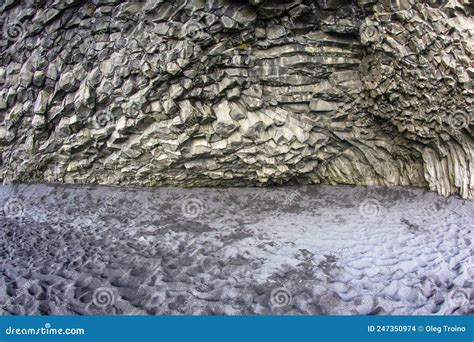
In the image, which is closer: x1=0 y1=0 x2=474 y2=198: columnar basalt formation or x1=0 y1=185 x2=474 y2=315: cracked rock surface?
x1=0 y1=185 x2=474 y2=315: cracked rock surface

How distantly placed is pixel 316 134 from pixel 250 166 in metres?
1.17

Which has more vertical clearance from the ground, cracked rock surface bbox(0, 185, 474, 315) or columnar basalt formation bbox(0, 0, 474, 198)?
columnar basalt formation bbox(0, 0, 474, 198)

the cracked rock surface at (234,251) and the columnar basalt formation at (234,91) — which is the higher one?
the columnar basalt formation at (234,91)

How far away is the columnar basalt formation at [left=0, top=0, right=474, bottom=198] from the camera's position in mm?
3887

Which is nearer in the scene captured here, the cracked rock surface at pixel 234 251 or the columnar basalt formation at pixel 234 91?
the cracked rock surface at pixel 234 251

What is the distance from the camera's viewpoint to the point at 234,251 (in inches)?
135

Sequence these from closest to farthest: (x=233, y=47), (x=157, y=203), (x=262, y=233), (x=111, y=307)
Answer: (x=111, y=307) < (x=262, y=233) < (x=233, y=47) < (x=157, y=203)

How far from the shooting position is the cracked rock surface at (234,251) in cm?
272

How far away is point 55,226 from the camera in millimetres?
3959

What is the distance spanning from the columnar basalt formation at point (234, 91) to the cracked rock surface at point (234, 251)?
40 centimetres

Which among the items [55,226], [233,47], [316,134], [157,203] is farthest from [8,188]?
[316,134]

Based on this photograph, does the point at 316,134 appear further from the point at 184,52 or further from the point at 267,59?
the point at 184,52

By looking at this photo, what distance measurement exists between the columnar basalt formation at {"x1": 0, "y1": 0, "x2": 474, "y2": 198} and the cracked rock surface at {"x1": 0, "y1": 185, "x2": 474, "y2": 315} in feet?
1.32

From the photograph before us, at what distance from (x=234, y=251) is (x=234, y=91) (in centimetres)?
226
